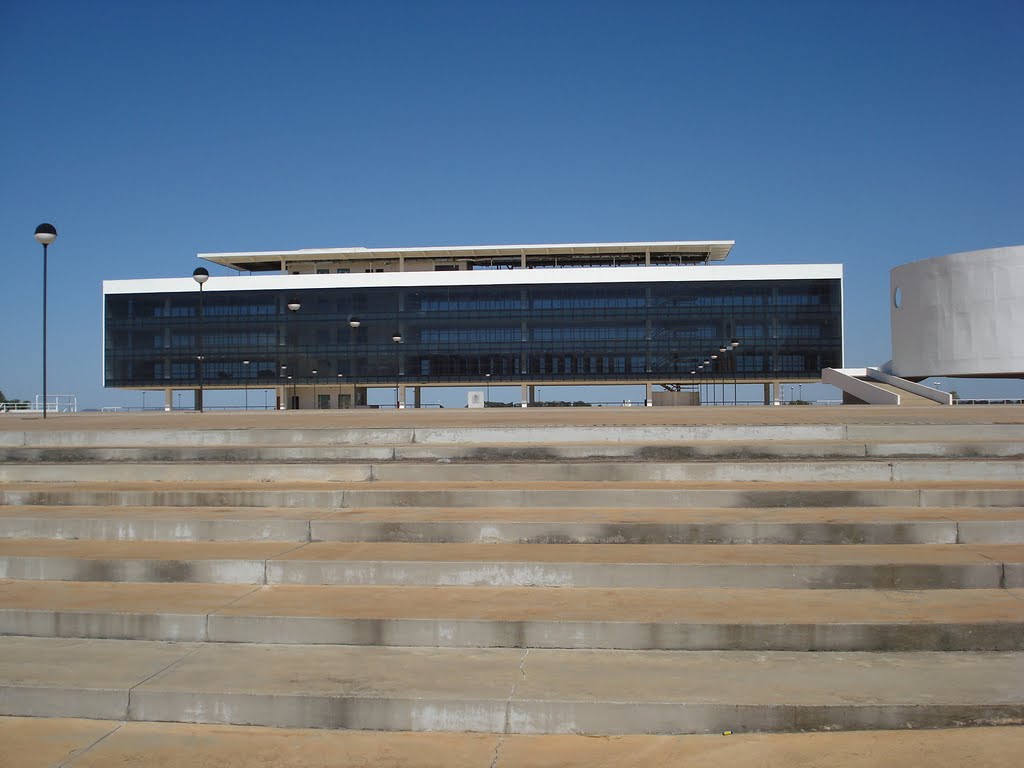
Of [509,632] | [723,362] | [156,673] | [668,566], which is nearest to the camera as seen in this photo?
[156,673]

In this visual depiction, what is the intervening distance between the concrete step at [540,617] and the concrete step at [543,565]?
0.13 metres

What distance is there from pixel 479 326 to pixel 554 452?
76.8 metres

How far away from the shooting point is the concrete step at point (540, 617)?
17.7 feet

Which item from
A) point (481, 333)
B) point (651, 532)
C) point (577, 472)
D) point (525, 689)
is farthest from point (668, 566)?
point (481, 333)

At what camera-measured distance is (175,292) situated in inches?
3460

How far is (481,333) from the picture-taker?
8650 centimetres

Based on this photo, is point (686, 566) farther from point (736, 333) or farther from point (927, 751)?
point (736, 333)

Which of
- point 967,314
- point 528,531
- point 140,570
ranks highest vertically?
point 967,314

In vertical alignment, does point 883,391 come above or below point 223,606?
above

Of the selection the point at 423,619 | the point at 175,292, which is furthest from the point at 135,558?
the point at 175,292

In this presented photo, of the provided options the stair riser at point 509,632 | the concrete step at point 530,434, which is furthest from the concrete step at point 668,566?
the concrete step at point 530,434

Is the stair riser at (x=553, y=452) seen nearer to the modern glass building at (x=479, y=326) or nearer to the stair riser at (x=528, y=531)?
the stair riser at (x=528, y=531)

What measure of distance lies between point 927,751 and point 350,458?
24.0ft

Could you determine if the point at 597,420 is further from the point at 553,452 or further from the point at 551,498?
the point at 551,498
